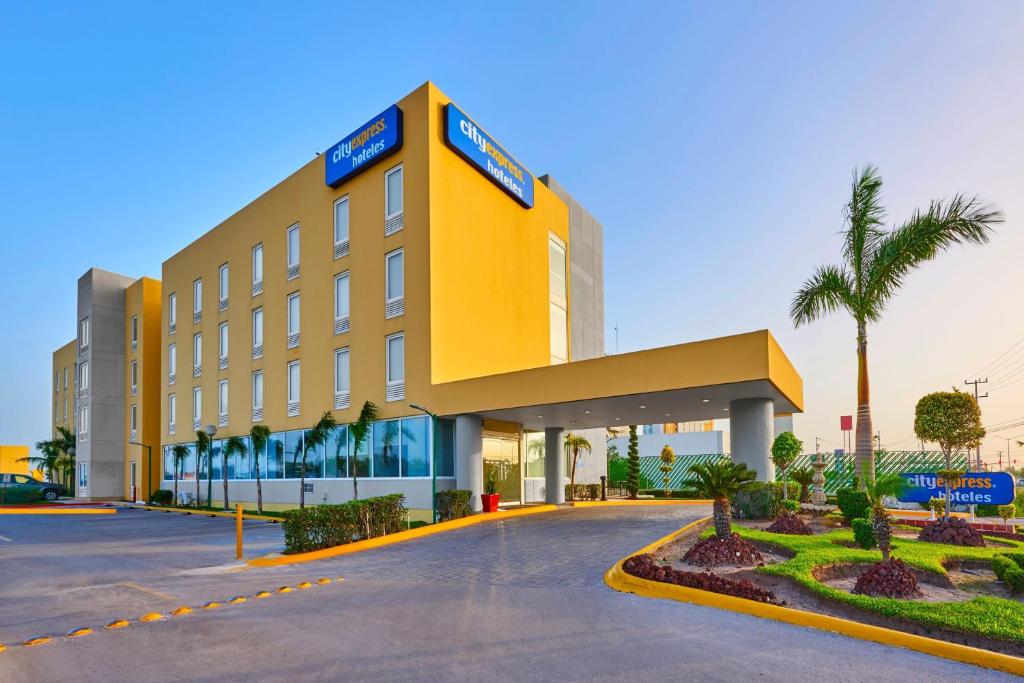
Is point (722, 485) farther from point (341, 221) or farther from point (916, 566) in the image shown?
point (341, 221)

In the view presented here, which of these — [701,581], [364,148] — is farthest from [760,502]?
[364,148]

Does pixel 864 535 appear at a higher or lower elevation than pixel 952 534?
higher

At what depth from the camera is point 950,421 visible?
21656 mm

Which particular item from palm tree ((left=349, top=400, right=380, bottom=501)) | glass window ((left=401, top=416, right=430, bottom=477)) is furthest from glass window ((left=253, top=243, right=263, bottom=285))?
glass window ((left=401, top=416, right=430, bottom=477))

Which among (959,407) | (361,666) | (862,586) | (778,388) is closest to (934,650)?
(862,586)

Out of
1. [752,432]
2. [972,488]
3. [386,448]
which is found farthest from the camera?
[386,448]

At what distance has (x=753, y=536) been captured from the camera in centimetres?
1533

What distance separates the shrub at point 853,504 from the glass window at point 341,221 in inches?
847

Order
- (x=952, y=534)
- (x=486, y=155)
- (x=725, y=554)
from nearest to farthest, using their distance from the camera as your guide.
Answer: (x=725, y=554)
(x=952, y=534)
(x=486, y=155)

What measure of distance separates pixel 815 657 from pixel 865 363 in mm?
14665

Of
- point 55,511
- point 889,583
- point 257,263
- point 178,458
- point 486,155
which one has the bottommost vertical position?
point 55,511

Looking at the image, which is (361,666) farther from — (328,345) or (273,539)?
(328,345)

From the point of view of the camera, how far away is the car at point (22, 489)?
1719 inches

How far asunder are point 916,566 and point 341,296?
24249mm
